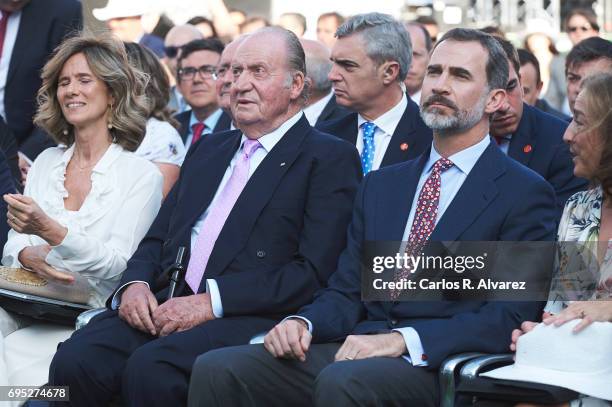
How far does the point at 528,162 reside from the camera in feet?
20.0

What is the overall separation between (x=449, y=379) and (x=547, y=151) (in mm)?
2103

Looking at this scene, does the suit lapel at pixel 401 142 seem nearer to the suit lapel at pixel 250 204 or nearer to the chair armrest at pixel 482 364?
the suit lapel at pixel 250 204

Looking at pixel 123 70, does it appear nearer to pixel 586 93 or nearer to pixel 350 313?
pixel 350 313

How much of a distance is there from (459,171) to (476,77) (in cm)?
44

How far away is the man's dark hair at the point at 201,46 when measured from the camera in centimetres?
879

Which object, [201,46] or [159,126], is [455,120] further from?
[201,46]

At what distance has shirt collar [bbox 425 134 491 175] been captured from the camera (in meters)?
4.94

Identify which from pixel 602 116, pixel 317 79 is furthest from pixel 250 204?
pixel 317 79

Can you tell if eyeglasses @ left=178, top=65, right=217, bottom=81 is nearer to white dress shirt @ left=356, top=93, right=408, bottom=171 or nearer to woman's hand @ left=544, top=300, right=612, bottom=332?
white dress shirt @ left=356, top=93, right=408, bottom=171

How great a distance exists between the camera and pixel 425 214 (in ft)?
16.0

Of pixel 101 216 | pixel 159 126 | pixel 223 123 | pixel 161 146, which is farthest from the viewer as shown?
pixel 223 123

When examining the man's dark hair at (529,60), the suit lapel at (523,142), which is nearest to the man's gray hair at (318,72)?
the man's dark hair at (529,60)

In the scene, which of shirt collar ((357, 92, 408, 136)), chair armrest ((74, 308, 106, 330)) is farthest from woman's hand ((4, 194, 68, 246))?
shirt collar ((357, 92, 408, 136))

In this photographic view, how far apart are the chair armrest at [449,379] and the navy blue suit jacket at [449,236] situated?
0.35 ft
